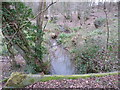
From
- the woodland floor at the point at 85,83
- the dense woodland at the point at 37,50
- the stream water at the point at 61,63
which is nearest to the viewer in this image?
the woodland floor at the point at 85,83

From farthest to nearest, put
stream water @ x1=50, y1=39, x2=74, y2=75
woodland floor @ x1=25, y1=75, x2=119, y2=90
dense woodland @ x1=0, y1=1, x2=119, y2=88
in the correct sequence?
stream water @ x1=50, y1=39, x2=74, y2=75 → dense woodland @ x1=0, y1=1, x2=119, y2=88 → woodland floor @ x1=25, y1=75, x2=119, y2=90

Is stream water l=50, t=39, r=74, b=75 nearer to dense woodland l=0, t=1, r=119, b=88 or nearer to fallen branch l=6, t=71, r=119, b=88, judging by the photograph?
dense woodland l=0, t=1, r=119, b=88

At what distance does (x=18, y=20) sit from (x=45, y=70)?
10.1 feet

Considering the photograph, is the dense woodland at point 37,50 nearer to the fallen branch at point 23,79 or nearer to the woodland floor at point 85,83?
the woodland floor at point 85,83

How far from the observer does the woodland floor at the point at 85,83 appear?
3.23 meters

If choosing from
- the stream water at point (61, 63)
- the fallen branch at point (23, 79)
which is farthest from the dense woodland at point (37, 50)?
the fallen branch at point (23, 79)

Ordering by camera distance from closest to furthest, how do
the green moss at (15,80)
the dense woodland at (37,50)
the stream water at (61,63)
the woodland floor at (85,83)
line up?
the woodland floor at (85,83)
the green moss at (15,80)
the dense woodland at (37,50)
the stream water at (61,63)

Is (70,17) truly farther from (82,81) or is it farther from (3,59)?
(82,81)

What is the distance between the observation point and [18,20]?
416 cm

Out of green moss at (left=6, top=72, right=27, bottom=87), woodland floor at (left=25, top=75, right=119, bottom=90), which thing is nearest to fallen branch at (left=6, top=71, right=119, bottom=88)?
green moss at (left=6, top=72, right=27, bottom=87)

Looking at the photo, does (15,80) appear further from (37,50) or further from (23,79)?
(37,50)

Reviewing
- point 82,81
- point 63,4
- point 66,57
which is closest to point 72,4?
point 63,4

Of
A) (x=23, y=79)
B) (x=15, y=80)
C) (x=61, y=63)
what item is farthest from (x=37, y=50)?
(x=61, y=63)

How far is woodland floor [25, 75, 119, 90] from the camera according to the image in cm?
323
